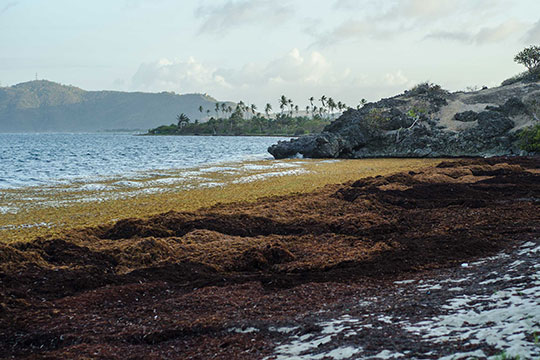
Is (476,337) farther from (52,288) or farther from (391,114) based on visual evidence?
(391,114)

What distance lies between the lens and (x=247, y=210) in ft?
47.4

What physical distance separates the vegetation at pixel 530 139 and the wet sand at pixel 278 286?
2759 cm

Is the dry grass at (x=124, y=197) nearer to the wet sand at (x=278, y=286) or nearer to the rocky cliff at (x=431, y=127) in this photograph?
the wet sand at (x=278, y=286)

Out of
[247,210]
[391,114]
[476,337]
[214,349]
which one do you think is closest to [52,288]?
[214,349]

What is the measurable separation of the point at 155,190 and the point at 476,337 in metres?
19.1

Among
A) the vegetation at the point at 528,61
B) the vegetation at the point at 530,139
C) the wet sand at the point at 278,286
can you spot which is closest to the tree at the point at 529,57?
the vegetation at the point at 528,61

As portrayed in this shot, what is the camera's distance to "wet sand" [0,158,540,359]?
5.14 meters

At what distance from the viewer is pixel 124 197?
65.5 ft

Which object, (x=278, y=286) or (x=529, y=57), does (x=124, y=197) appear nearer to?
(x=278, y=286)

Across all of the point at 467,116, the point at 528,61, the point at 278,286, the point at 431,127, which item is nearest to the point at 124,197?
the point at 278,286

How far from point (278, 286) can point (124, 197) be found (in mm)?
14121

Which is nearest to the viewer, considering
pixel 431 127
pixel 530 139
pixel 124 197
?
pixel 124 197

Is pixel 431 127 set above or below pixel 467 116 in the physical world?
below

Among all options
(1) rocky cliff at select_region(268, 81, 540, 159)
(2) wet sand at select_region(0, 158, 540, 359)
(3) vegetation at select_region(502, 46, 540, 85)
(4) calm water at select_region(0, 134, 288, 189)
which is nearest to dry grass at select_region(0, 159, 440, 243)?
(2) wet sand at select_region(0, 158, 540, 359)
